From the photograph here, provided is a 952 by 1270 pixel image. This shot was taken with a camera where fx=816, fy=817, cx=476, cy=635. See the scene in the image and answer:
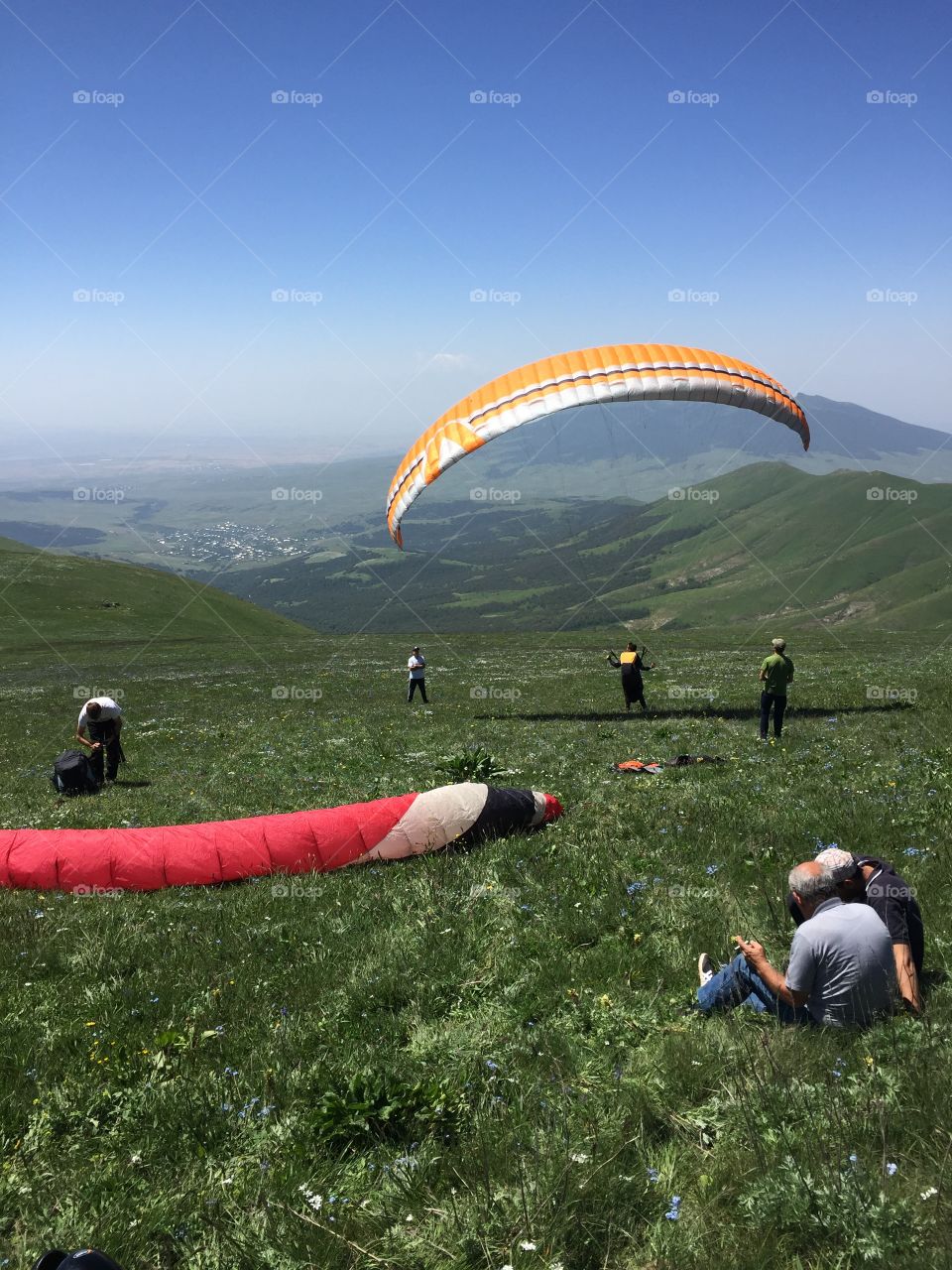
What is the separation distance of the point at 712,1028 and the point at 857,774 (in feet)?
28.7

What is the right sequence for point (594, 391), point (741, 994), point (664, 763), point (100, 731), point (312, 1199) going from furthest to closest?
point (594, 391) → point (100, 731) → point (664, 763) → point (741, 994) → point (312, 1199)

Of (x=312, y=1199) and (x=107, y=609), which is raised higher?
(x=107, y=609)

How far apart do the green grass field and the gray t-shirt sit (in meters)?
0.21

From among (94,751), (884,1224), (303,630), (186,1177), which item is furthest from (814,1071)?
(303,630)

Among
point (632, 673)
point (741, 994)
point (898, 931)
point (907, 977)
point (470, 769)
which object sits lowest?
point (470, 769)

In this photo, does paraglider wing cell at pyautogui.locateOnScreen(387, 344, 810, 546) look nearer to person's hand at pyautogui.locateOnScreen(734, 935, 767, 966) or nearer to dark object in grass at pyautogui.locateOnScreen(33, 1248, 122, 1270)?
person's hand at pyautogui.locateOnScreen(734, 935, 767, 966)

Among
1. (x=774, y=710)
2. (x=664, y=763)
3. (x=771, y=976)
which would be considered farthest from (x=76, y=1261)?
(x=774, y=710)

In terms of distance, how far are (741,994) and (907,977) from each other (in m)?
1.15

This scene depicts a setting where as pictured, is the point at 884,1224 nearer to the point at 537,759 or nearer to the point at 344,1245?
the point at 344,1245

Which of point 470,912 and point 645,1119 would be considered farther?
point 470,912

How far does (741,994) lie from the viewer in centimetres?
610

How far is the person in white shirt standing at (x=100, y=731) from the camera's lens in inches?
662

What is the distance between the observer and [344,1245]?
164 inches

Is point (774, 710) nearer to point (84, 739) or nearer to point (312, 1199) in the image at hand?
point (84, 739)
